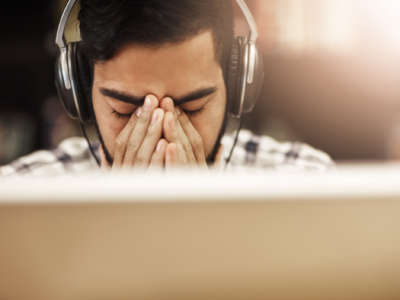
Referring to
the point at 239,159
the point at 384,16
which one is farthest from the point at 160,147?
the point at 384,16

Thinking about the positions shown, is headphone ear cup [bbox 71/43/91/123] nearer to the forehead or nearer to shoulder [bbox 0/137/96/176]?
the forehead

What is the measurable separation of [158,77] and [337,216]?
52 cm

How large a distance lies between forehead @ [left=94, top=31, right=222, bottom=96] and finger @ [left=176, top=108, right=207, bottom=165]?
0.05 meters

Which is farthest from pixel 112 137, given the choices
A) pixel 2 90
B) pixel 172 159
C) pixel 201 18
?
pixel 2 90

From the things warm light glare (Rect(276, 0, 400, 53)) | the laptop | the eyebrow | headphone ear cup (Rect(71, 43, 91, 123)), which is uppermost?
warm light glare (Rect(276, 0, 400, 53))

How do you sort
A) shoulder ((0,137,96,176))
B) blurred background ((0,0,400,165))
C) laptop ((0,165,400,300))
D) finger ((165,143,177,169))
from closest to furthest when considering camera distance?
laptop ((0,165,400,300))
finger ((165,143,177,169))
shoulder ((0,137,96,176))
blurred background ((0,0,400,165))

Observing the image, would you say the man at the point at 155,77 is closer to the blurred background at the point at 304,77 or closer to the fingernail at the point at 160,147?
the fingernail at the point at 160,147

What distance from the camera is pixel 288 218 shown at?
23 cm

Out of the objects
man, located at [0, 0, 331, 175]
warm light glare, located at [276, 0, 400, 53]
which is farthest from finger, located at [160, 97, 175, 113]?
warm light glare, located at [276, 0, 400, 53]

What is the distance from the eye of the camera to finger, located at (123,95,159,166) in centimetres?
69

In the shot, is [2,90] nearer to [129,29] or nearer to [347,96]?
[129,29]

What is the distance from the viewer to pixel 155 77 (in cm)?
70

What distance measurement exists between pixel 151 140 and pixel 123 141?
0.20 feet

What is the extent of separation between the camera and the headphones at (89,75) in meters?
0.72
